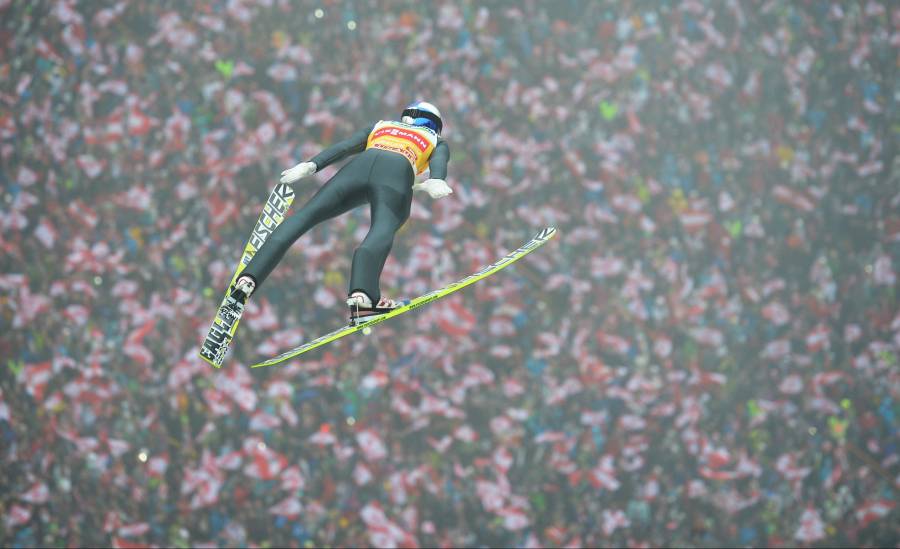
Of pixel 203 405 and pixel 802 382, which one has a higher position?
pixel 203 405

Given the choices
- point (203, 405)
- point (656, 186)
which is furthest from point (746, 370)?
point (203, 405)

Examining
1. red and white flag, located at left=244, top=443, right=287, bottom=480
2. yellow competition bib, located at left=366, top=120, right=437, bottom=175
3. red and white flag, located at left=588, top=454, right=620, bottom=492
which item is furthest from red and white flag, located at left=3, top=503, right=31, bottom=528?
yellow competition bib, located at left=366, top=120, right=437, bottom=175

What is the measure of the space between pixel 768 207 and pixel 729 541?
224 cm

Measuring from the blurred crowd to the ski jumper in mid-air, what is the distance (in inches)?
132

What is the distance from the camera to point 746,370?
6.50m

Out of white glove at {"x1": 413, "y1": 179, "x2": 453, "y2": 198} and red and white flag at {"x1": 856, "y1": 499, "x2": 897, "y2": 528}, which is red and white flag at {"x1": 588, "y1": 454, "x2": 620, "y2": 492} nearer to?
red and white flag at {"x1": 856, "y1": 499, "x2": 897, "y2": 528}

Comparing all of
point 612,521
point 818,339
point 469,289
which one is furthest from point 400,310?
point 818,339

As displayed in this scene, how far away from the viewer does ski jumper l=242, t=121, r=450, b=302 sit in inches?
100

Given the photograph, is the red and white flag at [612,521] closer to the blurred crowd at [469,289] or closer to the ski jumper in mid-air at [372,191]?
the blurred crowd at [469,289]

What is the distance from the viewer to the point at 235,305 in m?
2.73

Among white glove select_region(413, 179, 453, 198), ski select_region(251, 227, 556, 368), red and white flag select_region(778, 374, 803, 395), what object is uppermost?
red and white flag select_region(778, 374, 803, 395)

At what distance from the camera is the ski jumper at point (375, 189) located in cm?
254

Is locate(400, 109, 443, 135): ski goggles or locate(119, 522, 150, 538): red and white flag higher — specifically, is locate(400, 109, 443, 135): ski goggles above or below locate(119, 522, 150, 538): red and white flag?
above

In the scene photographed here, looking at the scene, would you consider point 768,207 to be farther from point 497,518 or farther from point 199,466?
point 199,466
